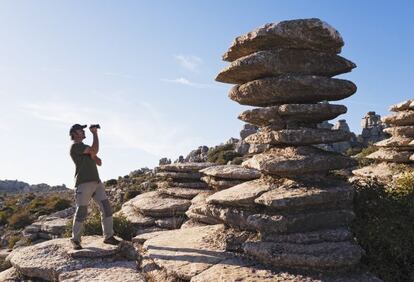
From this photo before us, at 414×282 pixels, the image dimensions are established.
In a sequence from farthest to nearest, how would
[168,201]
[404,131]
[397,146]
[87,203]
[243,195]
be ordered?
[404,131]
[397,146]
[168,201]
[87,203]
[243,195]

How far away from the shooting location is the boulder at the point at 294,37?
11.2 meters

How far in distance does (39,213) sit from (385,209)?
33204 millimetres

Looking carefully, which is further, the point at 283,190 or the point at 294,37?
the point at 294,37

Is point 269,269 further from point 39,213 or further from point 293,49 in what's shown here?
point 39,213

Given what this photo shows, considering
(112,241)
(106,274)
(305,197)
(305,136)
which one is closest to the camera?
(305,197)

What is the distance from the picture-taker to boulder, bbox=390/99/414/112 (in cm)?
2144

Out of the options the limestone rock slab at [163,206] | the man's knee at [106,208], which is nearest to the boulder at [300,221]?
the man's knee at [106,208]

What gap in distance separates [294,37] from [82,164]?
6305mm

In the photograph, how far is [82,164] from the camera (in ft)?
37.3

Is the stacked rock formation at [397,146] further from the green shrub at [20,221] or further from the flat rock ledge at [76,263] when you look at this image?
the green shrub at [20,221]

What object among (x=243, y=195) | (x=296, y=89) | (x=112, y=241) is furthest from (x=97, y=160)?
(x=296, y=89)

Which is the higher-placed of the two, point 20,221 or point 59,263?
point 20,221

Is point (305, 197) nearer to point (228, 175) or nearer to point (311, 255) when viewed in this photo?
point (311, 255)

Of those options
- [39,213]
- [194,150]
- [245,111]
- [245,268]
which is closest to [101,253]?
[245,268]
